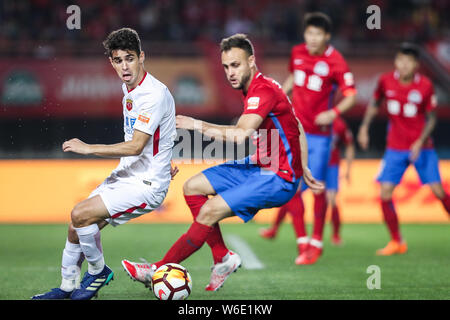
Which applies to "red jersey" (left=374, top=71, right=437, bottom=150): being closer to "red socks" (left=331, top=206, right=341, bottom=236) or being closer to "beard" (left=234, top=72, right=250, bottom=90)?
"red socks" (left=331, top=206, right=341, bottom=236)

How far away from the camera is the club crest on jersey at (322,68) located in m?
7.09

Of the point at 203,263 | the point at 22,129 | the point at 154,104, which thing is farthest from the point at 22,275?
the point at 22,129

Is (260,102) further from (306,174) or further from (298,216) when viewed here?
(298,216)

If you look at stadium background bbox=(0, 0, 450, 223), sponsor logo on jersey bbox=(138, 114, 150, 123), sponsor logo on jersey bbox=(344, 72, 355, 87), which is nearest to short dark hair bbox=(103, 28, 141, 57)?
sponsor logo on jersey bbox=(138, 114, 150, 123)

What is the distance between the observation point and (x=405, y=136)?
788 cm

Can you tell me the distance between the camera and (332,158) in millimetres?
8586

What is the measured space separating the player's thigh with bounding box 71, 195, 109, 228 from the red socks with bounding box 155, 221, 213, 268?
0.61 m

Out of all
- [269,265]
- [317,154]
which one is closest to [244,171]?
[269,265]

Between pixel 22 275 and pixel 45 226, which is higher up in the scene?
pixel 22 275

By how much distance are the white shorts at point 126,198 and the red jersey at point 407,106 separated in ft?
13.0

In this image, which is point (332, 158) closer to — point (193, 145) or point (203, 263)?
point (203, 263)

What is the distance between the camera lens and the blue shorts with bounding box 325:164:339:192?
8539 mm

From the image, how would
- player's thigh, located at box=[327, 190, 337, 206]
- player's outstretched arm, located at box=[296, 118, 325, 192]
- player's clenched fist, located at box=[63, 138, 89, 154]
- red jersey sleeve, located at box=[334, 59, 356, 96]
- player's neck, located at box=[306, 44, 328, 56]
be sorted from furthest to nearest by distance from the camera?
player's thigh, located at box=[327, 190, 337, 206], player's neck, located at box=[306, 44, 328, 56], red jersey sleeve, located at box=[334, 59, 356, 96], player's outstretched arm, located at box=[296, 118, 325, 192], player's clenched fist, located at box=[63, 138, 89, 154]

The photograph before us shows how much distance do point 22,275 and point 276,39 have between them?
10.5 meters
